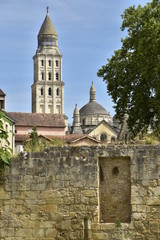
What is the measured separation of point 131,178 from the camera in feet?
42.4

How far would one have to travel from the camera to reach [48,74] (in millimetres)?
176500

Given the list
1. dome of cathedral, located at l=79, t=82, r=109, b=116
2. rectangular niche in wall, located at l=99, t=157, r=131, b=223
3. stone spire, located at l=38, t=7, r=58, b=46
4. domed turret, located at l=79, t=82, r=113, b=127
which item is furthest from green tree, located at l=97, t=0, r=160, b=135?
stone spire, located at l=38, t=7, r=58, b=46

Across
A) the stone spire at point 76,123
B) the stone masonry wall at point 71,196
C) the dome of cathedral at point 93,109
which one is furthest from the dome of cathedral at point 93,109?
the stone masonry wall at point 71,196

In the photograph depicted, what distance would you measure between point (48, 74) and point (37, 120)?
91648 mm

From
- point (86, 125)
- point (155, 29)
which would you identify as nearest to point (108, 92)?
point (155, 29)

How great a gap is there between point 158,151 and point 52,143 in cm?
290

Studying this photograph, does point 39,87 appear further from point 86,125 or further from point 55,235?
point 55,235

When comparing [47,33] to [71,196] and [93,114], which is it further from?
[71,196]

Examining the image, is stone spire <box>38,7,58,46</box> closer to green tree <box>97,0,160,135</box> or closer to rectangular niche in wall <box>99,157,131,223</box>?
green tree <box>97,0,160,135</box>

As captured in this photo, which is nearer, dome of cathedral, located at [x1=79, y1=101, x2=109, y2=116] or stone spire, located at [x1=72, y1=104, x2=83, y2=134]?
stone spire, located at [x1=72, y1=104, x2=83, y2=134]

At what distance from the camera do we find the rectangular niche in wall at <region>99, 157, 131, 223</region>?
42.9ft

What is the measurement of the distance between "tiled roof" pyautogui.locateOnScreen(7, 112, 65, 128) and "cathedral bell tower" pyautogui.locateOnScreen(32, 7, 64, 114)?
83.5 meters

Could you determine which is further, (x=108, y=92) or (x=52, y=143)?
(x=108, y=92)

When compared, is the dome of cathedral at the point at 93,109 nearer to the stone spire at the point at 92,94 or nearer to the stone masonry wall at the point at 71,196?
the stone spire at the point at 92,94
